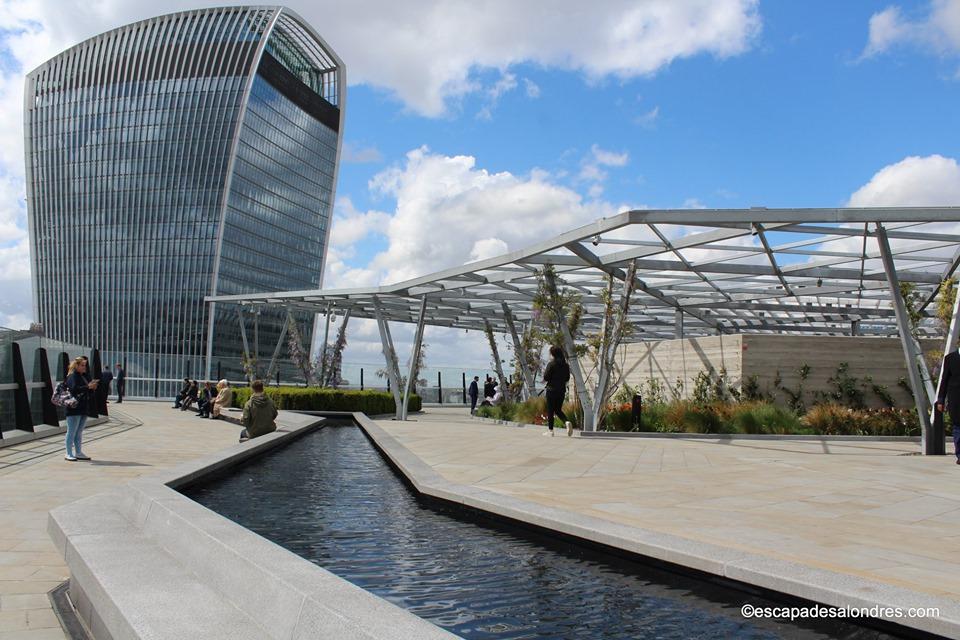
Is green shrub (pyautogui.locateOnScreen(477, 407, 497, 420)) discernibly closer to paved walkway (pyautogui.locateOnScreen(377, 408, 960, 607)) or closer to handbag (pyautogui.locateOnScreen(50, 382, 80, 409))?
paved walkway (pyautogui.locateOnScreen(377, 408, 960, 607))

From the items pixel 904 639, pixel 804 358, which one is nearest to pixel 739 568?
pixel 904 639

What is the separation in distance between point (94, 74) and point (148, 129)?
31.8 feet

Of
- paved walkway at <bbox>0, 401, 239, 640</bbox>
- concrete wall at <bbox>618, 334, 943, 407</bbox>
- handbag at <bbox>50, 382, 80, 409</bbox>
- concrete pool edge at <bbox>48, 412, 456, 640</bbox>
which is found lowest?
paved walkway at <bbox>0, 401, 239, 640</bbox>

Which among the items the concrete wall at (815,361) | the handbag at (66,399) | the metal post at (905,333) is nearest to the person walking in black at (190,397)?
the handbag at (66,399)

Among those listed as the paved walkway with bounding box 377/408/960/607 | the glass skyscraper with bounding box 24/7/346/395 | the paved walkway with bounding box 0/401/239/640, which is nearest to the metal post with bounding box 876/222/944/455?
Result: the paved walkway with bounding box 377/408/960/607

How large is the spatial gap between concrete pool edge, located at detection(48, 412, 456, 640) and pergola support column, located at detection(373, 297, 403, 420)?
1988 cm

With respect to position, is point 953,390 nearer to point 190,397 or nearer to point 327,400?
point 327,400

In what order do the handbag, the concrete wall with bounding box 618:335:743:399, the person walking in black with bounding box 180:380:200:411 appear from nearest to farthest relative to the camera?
the handbag < the concrete wall with bounding box 618:335:743:399 < the person walking in black with bounding box 180:380:200:411

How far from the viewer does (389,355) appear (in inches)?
1071

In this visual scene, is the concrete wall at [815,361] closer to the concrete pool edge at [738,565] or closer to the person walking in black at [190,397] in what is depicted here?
the concrete pool edge at [738,565]

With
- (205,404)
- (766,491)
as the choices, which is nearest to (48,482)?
(766,491)

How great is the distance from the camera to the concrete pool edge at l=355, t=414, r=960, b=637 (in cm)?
354

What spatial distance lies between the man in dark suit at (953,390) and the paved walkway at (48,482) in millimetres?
10589

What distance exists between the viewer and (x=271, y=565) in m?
3.60
